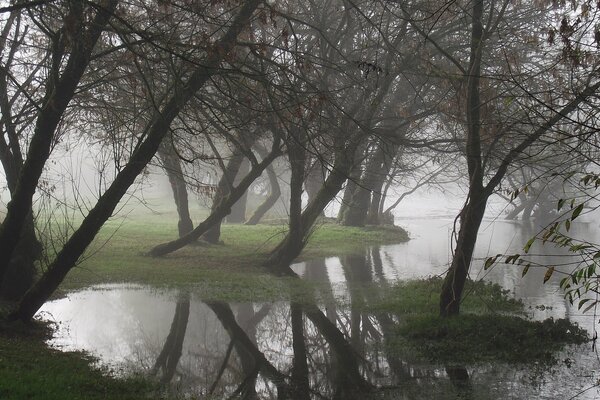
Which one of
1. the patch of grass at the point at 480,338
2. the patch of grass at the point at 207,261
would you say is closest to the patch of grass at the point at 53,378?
the patch of grass at the point at 207,261

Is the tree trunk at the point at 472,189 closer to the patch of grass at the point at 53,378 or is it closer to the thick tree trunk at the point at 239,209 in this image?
the patch of grass at the point at 53,378

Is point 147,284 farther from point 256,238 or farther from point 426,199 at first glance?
point 426,199

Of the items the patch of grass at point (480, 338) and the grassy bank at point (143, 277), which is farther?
the patch of grass at point (480, 338)

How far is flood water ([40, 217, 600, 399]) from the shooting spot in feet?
25.3

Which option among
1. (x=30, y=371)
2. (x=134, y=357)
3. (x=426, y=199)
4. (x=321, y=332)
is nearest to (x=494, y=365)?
(x=321, y=332)

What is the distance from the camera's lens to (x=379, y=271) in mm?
19422

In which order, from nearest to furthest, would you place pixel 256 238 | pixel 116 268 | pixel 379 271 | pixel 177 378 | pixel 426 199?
1. pixel 177 378
2. pixel 116 268
3. pixel 379 271
4. pixel 256 238
5. pixel 426 199

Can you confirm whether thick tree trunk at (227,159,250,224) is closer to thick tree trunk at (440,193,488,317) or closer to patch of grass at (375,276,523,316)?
patch of grass at (375,276,523,316)

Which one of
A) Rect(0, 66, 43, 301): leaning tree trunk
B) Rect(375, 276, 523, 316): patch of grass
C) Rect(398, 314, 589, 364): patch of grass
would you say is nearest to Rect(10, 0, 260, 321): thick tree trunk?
Rect(0, 66, 43, 301): leaning tree trunk

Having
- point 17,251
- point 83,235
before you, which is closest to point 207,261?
point 17,251

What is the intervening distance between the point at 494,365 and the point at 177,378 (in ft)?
14.5

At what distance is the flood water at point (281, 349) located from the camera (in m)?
7.72

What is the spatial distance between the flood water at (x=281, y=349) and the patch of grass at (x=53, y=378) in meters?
0.58

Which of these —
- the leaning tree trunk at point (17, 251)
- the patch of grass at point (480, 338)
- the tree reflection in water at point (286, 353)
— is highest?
the leaning tree trunk at point (17, 251)
